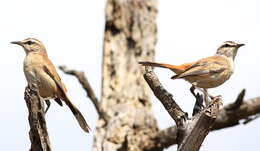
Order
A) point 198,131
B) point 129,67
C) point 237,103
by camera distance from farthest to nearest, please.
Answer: point 129,67
point 237,103
point 198,131

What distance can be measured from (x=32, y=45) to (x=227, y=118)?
3.65 metres

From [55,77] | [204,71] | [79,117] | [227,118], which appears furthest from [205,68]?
[227,118]

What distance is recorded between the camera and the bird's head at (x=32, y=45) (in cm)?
1070

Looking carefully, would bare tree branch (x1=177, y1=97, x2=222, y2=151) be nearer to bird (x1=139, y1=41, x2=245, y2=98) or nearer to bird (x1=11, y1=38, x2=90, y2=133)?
bird (x1=139, y1=41, x2=245, y2=98)

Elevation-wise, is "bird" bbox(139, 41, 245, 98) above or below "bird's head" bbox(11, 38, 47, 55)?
below

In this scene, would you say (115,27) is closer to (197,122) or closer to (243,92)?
(243,92)

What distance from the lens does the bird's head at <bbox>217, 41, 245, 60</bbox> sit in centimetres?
1143

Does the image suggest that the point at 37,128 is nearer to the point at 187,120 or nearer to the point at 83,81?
the point at 187,120

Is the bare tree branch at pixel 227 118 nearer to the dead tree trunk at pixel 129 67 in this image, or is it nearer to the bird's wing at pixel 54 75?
the dead tree trunk at pixel 129 67

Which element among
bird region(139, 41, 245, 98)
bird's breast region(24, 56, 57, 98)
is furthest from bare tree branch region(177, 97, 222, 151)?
bird's breast region(24, 56, 57, 98)

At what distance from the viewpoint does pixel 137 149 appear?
42.4 feet

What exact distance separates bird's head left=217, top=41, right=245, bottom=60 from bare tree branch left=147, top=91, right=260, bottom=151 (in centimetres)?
95

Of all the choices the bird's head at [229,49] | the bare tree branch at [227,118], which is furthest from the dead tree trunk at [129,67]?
the bird's head at [229,49]

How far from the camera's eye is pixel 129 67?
13414 millimetres
